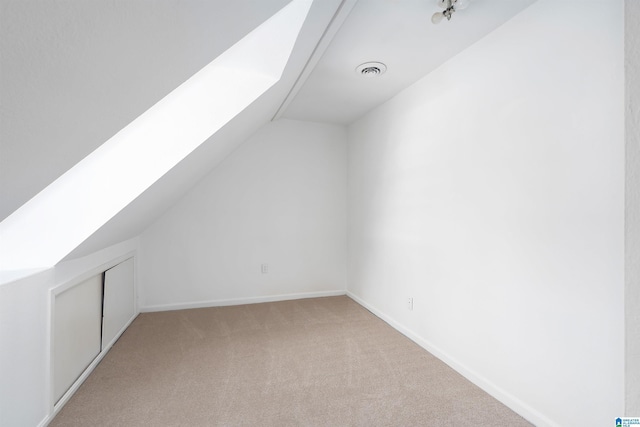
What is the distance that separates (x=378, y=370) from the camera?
214 centimetres

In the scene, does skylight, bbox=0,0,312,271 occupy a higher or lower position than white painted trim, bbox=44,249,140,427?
higher

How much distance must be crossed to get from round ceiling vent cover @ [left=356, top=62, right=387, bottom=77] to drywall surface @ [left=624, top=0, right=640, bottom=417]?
1542 millimetres

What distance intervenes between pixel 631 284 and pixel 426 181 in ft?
5.45

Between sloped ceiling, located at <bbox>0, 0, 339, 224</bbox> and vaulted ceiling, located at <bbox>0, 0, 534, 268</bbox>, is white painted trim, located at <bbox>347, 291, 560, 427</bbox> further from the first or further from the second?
sloped ceiling, located at <bbox>0, 0, 339, 224</bbox>

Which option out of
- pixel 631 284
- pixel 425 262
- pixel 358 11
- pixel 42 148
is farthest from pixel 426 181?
pixel 42 148

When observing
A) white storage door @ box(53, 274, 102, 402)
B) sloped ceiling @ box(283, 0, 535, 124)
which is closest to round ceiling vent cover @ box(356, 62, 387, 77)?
sloped ceiling @ box(283, 0, 535, 124)

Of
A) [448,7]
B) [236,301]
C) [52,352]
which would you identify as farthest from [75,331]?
[448,7]

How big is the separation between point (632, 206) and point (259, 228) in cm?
330

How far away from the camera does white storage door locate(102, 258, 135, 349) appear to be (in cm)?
240

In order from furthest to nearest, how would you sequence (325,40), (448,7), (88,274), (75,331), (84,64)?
(88,274) → (75,331) → (325,40) → (448,7) → (84,64)

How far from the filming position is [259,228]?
147 inches

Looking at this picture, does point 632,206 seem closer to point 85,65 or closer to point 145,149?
point 85,65

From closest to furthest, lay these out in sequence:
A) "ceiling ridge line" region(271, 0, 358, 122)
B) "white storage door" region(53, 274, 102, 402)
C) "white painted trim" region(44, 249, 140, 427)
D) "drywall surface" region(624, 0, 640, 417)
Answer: "drywall surface" region(624, 0, 640, 417)
"ceiling ridge line" region(271, 0, 358, 122)
"white painted trim" region(44, 249, 140, 427)
"white storage door" region(53, 274, 102, 402)

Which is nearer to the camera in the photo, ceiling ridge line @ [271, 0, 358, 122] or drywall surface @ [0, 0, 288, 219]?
drywall surface @ [0, 0, 288, 219]
